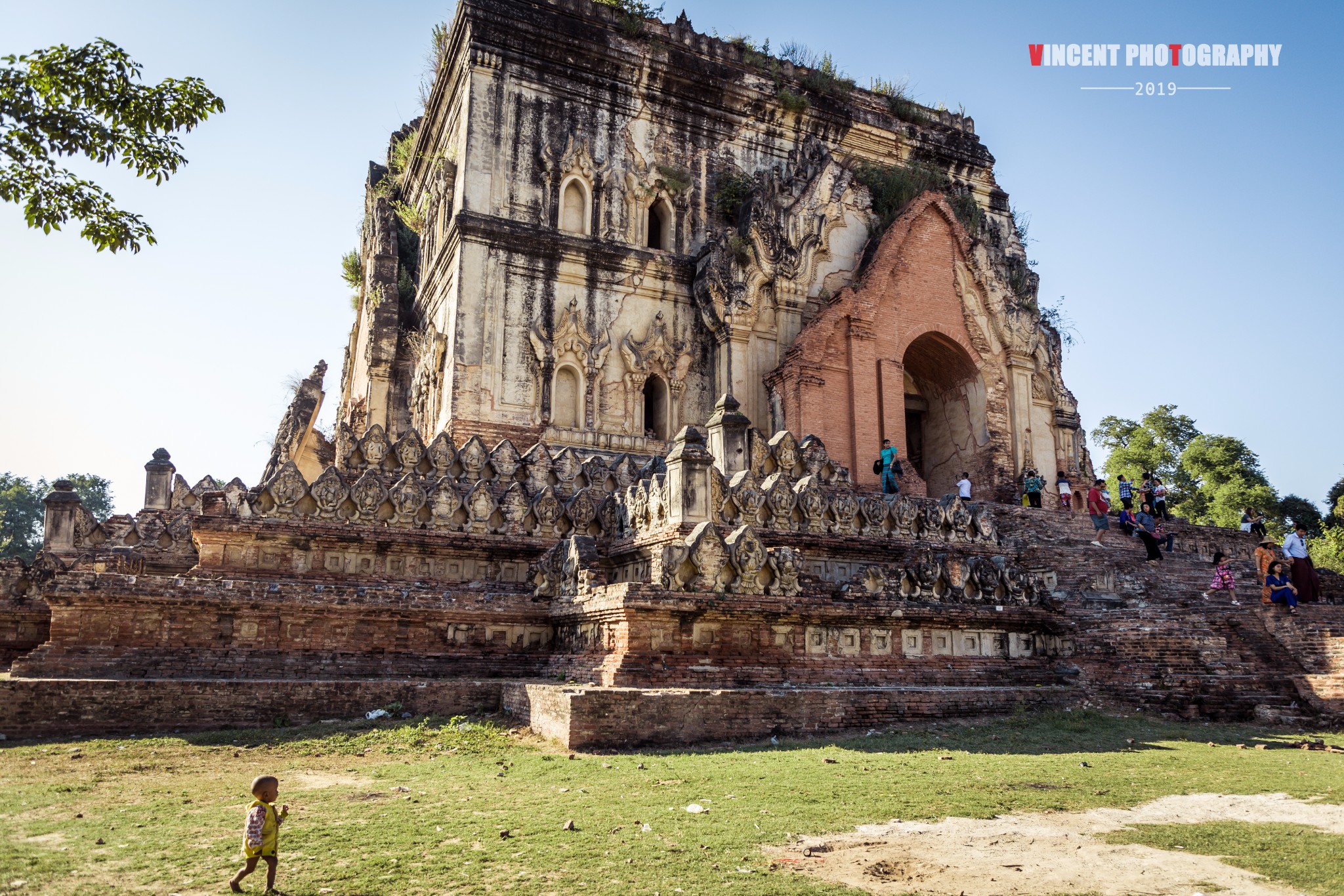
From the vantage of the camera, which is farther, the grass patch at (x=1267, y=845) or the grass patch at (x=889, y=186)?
the grass patch at (x=889, y=186)

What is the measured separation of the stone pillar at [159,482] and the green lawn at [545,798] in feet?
38.6

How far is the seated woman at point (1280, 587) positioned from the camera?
1220 cm

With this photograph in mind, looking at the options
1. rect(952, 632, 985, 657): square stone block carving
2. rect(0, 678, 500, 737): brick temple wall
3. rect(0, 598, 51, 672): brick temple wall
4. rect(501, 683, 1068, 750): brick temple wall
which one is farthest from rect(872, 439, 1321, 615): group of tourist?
rect(0, 598, 51, 672): brick temple wall

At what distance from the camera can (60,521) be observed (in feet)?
56.3

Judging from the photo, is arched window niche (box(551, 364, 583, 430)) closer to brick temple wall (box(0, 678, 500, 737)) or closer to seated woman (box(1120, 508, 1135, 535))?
brick temple wall (box(0, 678, 500, 737))

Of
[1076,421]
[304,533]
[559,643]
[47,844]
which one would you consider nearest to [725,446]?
[559,643]

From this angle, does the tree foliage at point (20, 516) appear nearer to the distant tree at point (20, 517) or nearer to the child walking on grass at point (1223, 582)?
the distant tree at point (20, 517)

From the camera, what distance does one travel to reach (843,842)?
543 centimetres

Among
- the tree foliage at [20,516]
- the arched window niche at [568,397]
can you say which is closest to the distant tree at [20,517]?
the tree foliage at [20,516]

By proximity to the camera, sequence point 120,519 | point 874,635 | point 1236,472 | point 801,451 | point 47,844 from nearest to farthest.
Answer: point 47,844, point 874,635, point 801,451, point 120,519, point 1236,472

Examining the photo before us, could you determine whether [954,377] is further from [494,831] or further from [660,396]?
[494,831]

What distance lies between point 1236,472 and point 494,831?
44.2 meters

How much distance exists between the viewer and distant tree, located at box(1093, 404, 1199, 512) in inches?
1793

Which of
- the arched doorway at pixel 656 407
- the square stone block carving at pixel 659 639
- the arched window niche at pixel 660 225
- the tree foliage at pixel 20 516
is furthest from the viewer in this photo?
the tree foliage at pixel 20 516
